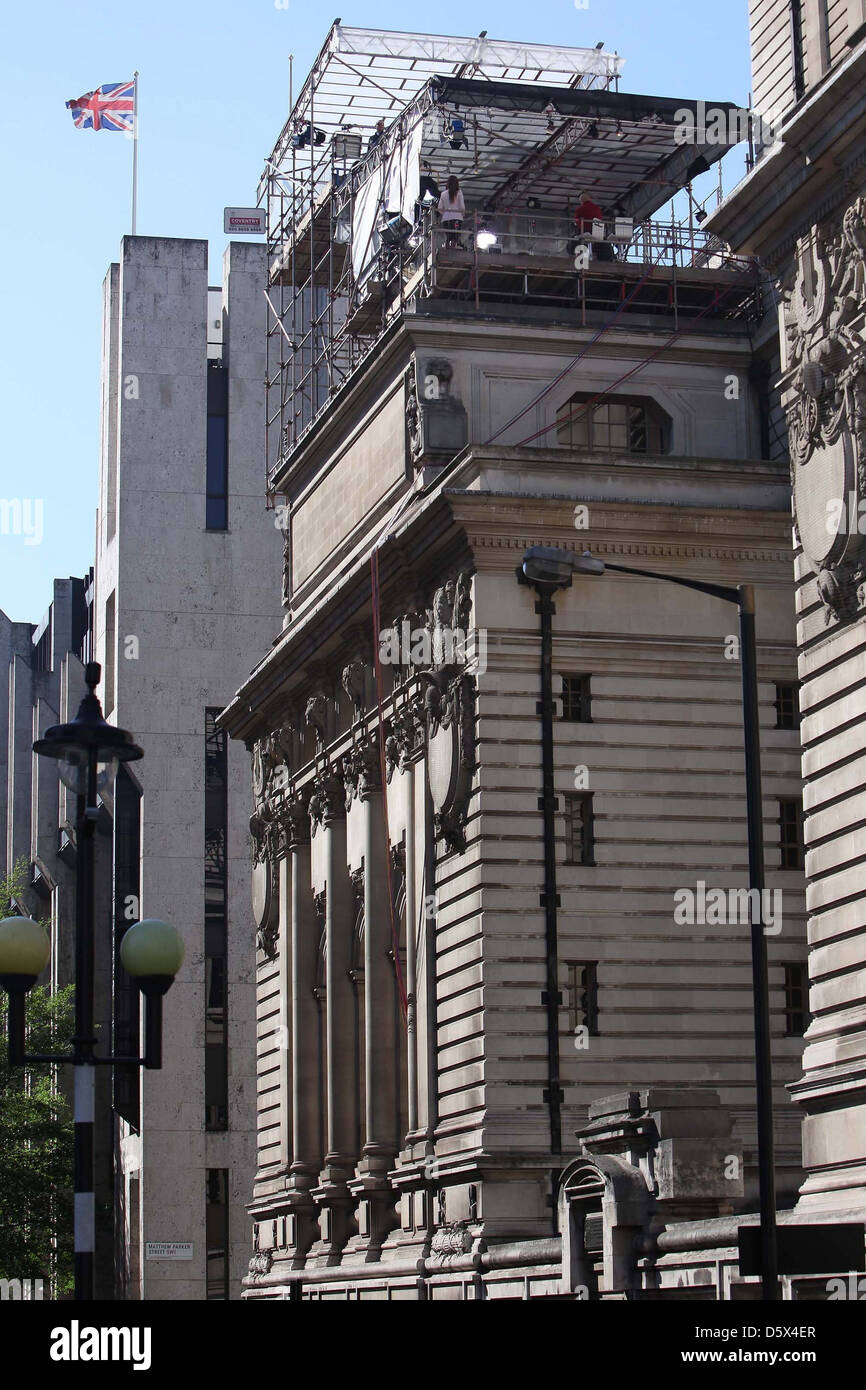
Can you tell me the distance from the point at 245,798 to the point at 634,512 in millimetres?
41030

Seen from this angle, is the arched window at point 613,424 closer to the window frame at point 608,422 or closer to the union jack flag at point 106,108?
the window frame at point 608,422

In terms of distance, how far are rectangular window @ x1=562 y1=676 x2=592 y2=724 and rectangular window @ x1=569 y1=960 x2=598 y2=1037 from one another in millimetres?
4901

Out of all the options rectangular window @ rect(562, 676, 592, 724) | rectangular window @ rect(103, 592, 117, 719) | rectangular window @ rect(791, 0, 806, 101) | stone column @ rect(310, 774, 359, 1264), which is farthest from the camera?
rectangular window @ rect(103, 592, 117, 719)

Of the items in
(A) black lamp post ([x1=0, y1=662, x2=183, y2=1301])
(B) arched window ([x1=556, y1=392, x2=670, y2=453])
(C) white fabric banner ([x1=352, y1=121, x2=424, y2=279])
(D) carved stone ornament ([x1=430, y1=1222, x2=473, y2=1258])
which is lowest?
(D) carved stone ornament ([x1=430, y1=1222, x2=473, y2=1258])

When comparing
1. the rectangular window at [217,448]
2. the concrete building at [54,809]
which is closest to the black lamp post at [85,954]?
the concrete building at [54,809]

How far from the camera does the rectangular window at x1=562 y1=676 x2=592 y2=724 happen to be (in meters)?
47.8

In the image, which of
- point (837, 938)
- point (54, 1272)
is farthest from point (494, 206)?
point (54, 1272)

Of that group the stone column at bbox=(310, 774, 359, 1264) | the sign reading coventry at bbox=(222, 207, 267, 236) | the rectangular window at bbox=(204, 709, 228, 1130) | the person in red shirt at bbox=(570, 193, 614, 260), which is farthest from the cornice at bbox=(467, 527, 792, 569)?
the sign reading coventry at bbox=(222, 207, 267, 236)

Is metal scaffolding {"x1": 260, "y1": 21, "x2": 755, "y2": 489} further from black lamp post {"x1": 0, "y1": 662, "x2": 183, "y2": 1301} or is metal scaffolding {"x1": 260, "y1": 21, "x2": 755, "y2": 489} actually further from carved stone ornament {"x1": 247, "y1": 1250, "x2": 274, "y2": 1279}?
black lamp post {"x1": 0, "y1": 662, "x2": 183, "y2": 1301}

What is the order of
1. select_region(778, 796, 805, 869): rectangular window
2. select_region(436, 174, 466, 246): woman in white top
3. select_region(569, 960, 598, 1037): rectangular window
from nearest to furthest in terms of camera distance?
select_region(569, 960, 598, 1037): rectangular window, select_region(778, 796, 805, 869): rectangular window, select_region(436, 174, 466, 246): woman in white top

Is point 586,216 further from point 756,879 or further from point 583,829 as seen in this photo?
point 756,879

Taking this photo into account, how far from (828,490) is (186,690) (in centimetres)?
5550

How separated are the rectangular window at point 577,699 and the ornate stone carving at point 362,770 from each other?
805 cm

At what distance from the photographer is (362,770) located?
182 feet
